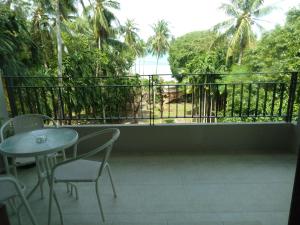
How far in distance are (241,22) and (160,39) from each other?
8.64 metres

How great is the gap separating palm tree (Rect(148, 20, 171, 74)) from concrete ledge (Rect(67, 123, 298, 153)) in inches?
752

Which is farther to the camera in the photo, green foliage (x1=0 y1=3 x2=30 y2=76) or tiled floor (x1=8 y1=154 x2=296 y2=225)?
green foliage (x1=0 y1=3 x2=30 y2=76)

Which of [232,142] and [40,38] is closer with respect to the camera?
[232,142]

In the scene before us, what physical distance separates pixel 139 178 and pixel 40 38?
11.0m

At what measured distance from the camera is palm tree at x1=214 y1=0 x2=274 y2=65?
13.6m

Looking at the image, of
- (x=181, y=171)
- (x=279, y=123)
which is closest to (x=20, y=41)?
(x=181, y=171)

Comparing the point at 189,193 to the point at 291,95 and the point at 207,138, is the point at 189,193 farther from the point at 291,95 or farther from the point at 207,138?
the point at 291,95

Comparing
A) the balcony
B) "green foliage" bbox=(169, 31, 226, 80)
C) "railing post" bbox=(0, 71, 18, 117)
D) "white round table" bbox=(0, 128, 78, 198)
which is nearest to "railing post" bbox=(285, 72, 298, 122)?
the balcony

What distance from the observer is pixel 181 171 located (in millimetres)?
2617

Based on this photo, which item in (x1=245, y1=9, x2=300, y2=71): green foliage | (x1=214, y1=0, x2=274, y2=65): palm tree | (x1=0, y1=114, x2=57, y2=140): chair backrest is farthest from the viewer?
(x1=214, y1=0, x2=274, y2=65): palm tree

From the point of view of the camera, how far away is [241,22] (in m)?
13.8

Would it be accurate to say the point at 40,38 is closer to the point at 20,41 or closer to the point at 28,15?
the point at 28,15

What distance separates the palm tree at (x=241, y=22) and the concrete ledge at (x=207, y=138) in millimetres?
11998

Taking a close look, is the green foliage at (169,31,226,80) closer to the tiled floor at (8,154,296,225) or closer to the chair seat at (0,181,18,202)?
the tiled floor at (8,154,296,225)
